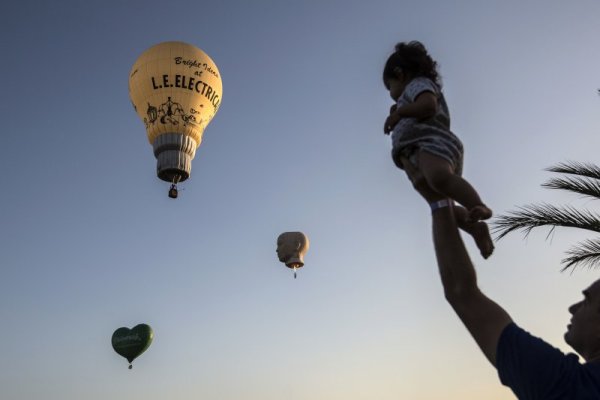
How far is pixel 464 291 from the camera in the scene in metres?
2.28

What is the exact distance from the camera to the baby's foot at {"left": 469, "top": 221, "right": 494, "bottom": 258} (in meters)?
2.93

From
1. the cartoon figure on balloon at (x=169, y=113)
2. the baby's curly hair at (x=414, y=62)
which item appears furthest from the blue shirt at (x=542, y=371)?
the cartoon figure on balloon at (x=169, y=113)

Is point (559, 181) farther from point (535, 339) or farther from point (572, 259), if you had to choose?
point (535, 339)

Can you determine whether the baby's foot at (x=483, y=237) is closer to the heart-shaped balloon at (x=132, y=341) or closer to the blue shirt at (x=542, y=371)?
the blue shirt at (x=542, y=371)

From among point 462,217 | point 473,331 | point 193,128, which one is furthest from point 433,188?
point 193,128

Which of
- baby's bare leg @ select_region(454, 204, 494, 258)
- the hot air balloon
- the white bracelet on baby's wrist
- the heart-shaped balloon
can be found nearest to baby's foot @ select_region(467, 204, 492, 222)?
the white bracelet on baby's wrist

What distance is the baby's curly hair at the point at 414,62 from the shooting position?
321 centimetres

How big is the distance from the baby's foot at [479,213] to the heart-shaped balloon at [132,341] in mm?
32072

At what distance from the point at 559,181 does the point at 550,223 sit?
837mm

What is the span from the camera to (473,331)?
2182 mm

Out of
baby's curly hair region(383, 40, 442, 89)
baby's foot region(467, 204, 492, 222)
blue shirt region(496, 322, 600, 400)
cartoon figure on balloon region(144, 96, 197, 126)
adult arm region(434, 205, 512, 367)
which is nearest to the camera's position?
blue shirt region(496, 322, 600, 400)

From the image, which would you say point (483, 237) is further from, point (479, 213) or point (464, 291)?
point (464, 291)

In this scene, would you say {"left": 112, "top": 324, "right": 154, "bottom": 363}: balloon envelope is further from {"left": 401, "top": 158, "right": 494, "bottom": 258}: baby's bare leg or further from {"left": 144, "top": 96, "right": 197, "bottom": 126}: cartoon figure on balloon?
{"left": 401, "top": 158, "right": 494, "bottom": 258}: baby's bare leg

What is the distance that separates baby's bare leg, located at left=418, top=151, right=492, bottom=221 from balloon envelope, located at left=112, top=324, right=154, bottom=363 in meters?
32.0
